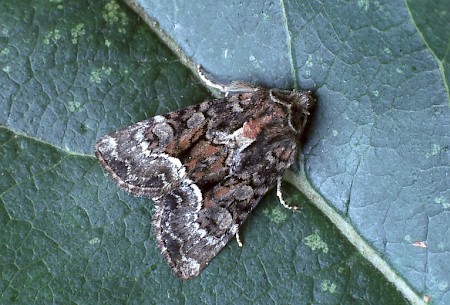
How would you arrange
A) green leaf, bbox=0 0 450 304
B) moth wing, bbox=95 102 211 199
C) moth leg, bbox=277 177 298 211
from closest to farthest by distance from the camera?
green leaf, bbox=0 0 450 304
moth leg, bbox=277 177 298 211
moth wing, bbox=95 102 211 199

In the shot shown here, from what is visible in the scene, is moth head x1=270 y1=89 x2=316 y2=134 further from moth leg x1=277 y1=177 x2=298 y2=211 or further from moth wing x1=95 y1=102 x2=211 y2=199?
moth wing x1=95 y1=102 x2=211 y2=199

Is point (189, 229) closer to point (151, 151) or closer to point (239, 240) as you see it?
point (239, 240)

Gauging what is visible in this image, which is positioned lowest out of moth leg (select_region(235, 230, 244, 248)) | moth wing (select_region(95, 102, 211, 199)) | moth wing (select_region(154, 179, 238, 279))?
moth leg (select_region(235, 230, 244, 248))

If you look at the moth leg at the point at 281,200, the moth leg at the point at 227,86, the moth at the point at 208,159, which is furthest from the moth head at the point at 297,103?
the moth leg at the point at 281,200

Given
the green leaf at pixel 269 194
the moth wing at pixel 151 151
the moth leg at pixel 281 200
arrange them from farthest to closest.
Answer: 1. the moth wing at pixel 151 151
2. the moth leg at pixel 281 200
3. the green leaf at pixel 269 194

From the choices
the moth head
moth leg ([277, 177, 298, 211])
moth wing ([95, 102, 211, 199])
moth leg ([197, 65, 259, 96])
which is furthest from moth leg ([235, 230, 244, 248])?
moth leg ([197, 65, 259, 96])

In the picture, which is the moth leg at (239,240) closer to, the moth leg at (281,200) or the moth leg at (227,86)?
the moth leg at (281,200)

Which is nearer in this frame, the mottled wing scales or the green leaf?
the green leaf
